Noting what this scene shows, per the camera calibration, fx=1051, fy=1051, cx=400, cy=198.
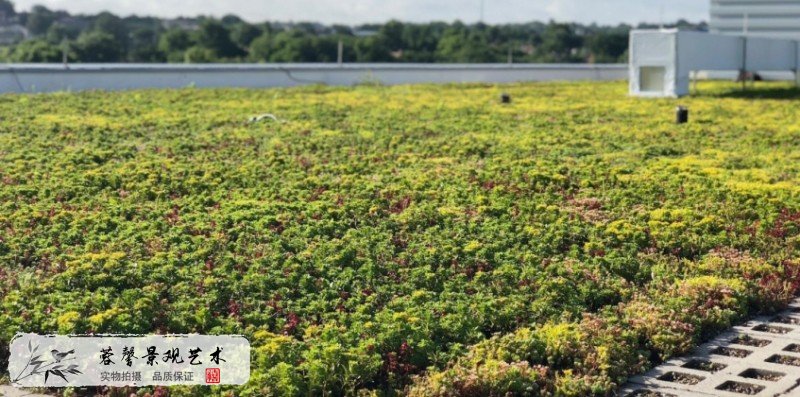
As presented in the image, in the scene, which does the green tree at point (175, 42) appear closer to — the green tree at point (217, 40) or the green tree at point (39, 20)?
the green tree at point (217, 40)

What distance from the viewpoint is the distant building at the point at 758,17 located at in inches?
1446

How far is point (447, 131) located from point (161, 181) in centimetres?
536

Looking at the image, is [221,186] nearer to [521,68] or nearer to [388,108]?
[388,108]

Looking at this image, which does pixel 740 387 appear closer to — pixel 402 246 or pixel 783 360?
pixel 783 360

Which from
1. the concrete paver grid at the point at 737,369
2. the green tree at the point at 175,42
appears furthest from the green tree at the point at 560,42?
the concrete paver grid at the point at 737,369

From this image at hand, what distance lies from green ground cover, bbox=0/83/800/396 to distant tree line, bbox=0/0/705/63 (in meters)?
22.7

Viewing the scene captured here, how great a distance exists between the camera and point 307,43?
138ft

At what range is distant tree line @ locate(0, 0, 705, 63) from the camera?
1527 inches

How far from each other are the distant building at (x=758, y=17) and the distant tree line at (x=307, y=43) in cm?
116

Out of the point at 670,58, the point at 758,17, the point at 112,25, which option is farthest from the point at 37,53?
the point at 112,25

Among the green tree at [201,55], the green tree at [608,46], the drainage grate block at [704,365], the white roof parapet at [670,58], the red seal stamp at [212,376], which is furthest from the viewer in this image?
the green tree at [608,46]

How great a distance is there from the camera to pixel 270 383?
5375 mm

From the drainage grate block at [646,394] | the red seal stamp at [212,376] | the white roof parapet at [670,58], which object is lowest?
the drainage grate block at [646,394]

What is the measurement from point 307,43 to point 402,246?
35132 millimetres
